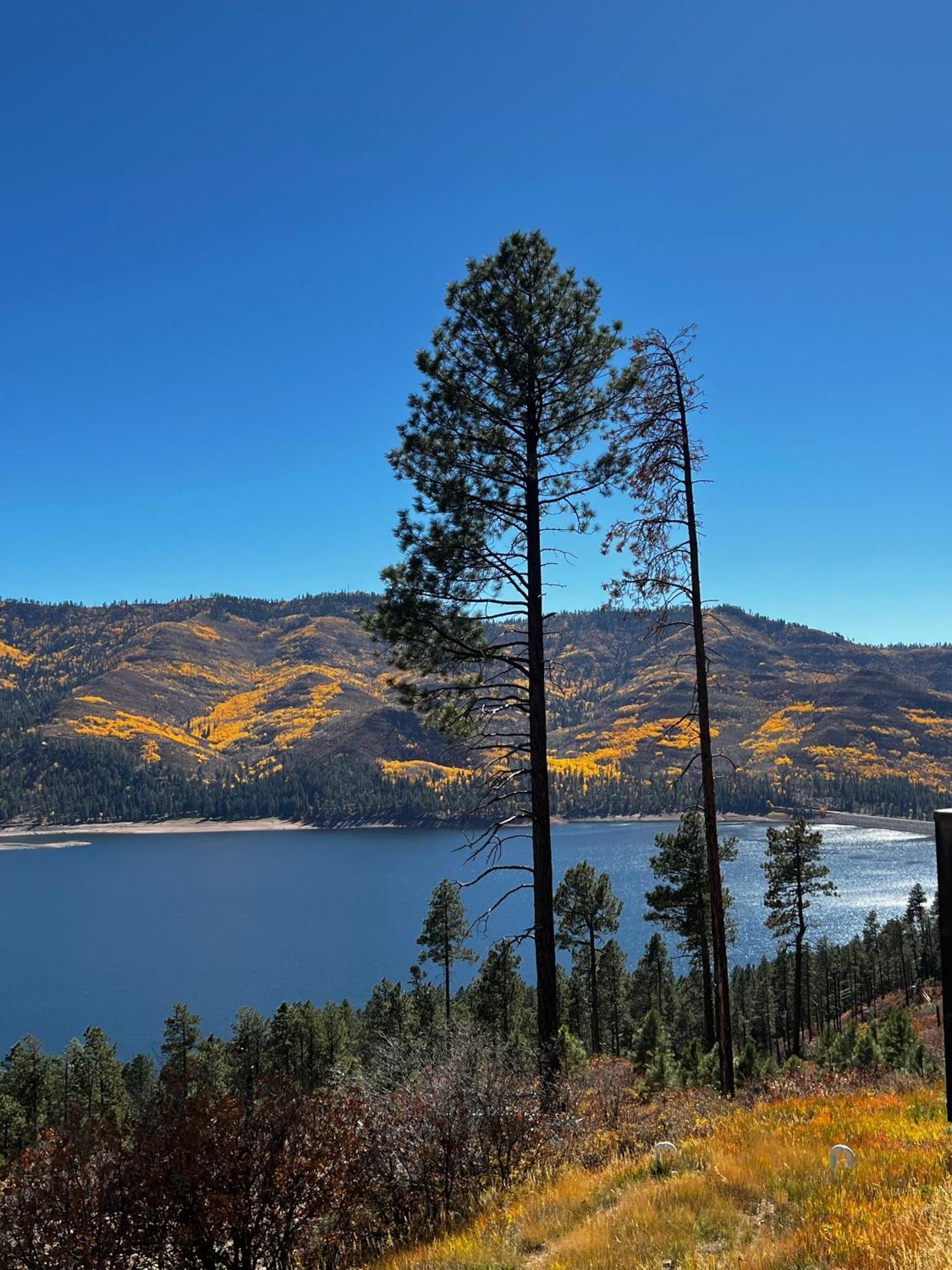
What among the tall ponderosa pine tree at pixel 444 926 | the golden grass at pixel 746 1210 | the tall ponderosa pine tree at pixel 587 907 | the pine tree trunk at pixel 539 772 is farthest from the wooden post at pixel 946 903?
the tall ponderosa pine tree at pixel 444 926

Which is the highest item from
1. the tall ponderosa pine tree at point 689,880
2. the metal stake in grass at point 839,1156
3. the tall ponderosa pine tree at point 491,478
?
the tall ponderosa pine tree at point 491,478

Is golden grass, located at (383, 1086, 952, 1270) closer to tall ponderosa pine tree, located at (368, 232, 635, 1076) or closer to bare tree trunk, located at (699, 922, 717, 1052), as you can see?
tall ponderosa pine tree, located at (368, 232, 635, 1076)

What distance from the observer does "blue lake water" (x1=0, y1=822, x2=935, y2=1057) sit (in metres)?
81.6

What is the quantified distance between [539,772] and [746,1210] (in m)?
6.51

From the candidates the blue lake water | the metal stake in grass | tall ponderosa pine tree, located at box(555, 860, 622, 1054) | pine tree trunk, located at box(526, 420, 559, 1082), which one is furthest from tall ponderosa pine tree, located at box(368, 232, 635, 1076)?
the blue lake water

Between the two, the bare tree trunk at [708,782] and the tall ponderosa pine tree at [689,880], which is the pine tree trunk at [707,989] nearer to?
the tall ponderosa pine tree at [689,880]

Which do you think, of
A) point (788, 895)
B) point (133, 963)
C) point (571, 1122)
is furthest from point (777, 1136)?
point (133, 963)

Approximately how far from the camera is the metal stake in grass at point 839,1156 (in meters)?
6.17

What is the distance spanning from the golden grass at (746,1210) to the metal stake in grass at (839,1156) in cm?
7

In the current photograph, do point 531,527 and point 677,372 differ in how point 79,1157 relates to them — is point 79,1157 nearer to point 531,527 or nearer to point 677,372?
point 531,527

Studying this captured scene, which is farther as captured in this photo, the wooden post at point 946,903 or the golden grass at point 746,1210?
the wooden post at point 946,903

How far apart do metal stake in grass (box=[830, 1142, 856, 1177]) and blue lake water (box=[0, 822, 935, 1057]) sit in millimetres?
75018

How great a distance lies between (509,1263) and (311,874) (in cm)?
16490

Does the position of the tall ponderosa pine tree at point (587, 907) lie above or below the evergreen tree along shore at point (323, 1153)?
below
